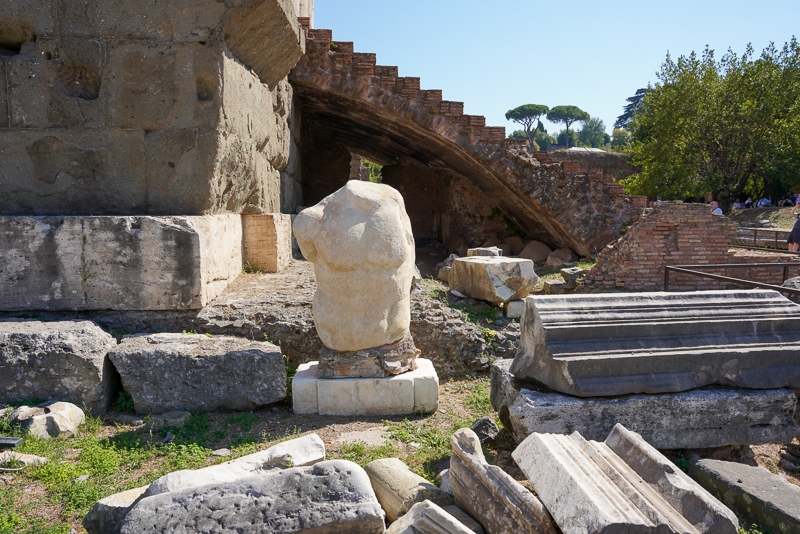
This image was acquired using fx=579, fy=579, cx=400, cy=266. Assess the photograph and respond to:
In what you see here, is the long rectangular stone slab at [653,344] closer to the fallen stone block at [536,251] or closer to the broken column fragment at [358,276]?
the broken column fragment at [358,276]

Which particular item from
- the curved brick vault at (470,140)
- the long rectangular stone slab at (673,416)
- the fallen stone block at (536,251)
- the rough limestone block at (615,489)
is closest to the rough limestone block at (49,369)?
the long rectangular stone slab at (673,416)

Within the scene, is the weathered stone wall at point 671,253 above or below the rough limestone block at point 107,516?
above

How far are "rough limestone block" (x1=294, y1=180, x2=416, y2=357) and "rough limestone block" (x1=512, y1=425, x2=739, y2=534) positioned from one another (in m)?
1.63

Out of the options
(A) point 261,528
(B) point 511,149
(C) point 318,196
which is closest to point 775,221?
(B) point 511,149

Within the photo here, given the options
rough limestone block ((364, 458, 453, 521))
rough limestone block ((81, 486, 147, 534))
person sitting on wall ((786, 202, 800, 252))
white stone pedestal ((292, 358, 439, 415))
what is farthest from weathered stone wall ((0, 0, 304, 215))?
person sitting on wall ((786, 202, 800, 252))

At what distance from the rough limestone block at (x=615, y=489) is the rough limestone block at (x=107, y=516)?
178cm

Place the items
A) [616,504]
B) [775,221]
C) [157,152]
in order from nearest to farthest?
[616,504] < [157,152] < [775,221]

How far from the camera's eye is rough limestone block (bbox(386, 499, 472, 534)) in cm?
226

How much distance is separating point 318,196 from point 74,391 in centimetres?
968

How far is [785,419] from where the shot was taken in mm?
3301

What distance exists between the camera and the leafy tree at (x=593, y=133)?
74.1m

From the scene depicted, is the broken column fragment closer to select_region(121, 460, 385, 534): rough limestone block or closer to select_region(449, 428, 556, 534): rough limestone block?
select_region(449, 428, 556, 534): rough limestone block

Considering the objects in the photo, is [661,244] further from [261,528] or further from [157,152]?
[261,528]

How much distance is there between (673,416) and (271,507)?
88.0 inches
